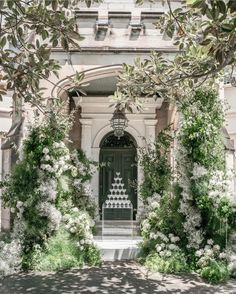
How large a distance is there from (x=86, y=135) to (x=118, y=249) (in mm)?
5126

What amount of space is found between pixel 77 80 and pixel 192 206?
3594 mm

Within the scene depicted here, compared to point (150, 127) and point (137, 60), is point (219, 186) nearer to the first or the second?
point (137, 60)

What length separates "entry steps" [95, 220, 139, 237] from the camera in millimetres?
9602

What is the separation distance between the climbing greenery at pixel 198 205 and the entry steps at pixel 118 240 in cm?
52

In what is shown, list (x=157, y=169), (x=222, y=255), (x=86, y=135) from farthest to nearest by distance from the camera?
(x=86, y=135), (x=157, y=169), (x=222, y=255)

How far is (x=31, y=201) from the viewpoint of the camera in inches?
303

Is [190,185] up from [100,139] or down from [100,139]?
down

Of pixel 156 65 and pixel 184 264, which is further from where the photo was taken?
pixel 184 264

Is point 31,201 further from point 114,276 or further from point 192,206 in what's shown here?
point 192,206

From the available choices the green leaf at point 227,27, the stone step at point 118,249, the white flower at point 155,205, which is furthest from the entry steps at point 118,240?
the green leaf at point 227,27

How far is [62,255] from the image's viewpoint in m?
7.68

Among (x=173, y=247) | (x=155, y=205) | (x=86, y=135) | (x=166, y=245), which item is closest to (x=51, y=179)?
(x=155, y=205)

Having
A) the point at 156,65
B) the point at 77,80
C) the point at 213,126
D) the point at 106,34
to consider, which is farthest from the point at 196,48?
the point at 106,34

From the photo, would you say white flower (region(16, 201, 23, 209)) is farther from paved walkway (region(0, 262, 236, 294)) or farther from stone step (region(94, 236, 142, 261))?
stone step (region(94, 236, 142, 261))
